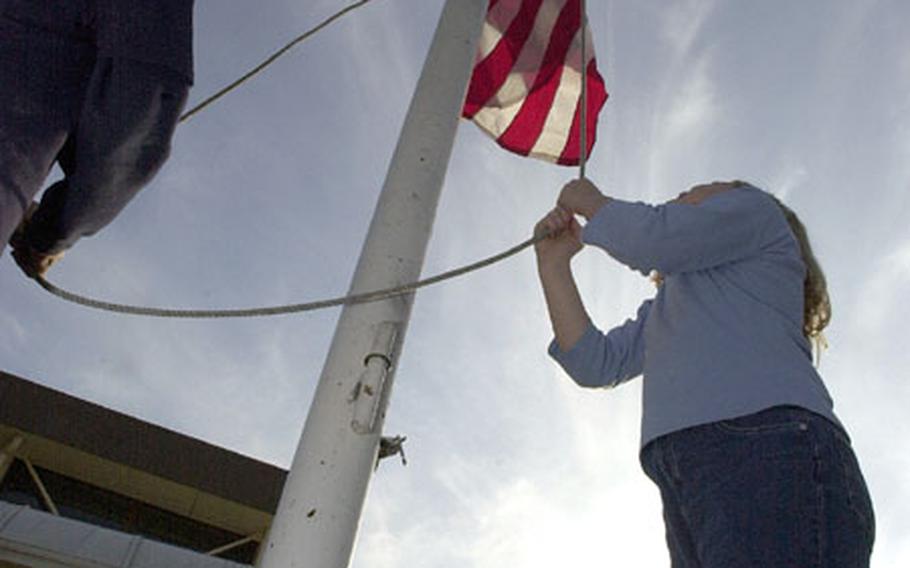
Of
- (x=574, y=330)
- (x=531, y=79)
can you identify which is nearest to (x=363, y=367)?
(x=574, y=330)

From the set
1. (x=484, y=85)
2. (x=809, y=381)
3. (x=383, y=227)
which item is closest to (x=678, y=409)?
(x=809, y=381)

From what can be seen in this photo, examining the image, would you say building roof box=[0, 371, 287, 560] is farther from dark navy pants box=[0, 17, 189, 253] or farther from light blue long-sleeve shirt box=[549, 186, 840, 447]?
light blue long-sleeve shirt box=[549, 186, 840, 447]

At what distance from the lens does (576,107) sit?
5.27 meters

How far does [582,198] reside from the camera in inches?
80.4

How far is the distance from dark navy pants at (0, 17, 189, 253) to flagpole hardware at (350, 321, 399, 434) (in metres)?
0.63

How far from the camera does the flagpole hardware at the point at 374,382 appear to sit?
1786 millimetres

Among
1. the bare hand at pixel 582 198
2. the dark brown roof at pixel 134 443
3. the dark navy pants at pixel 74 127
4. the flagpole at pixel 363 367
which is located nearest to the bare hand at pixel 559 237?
the bare hand at pixel 582 198

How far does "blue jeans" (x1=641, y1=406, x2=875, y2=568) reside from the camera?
130cm

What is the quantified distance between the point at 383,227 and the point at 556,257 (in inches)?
19.8

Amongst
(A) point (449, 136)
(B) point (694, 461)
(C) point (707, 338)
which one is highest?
(A) point (449, 136)

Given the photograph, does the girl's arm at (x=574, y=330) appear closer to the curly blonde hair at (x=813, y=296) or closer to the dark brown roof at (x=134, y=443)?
the curly blonde hair at (x=813, y=296)

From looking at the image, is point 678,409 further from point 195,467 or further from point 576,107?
point 195,467

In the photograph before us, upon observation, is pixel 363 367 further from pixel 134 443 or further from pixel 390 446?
pixel 134 443

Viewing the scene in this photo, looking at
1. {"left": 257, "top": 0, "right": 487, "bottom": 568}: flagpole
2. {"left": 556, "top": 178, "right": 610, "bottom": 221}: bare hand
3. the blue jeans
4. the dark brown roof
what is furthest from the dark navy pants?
the dark brown roof
